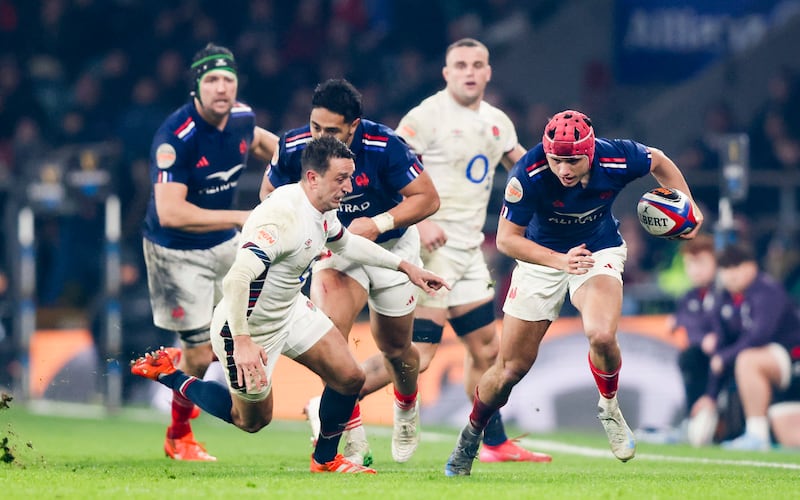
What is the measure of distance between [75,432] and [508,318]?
6.38m

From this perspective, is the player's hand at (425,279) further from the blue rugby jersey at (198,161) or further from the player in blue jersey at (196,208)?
the blue rugby jersey at (198,161)

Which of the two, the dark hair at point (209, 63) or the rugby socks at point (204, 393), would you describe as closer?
the rugby socks at point (204, 393)

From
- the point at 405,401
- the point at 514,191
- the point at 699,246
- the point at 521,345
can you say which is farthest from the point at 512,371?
the point at 699,246

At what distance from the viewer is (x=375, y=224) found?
1009cm

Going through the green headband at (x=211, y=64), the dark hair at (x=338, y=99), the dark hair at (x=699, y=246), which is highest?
the green headband at (x=211, y=64)

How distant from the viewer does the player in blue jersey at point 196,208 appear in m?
11.2

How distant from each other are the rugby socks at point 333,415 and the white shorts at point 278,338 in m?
0.48

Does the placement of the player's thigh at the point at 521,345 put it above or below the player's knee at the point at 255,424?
above

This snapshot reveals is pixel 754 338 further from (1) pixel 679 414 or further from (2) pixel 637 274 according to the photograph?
(2) pixel 637 274

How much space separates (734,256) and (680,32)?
394 inches

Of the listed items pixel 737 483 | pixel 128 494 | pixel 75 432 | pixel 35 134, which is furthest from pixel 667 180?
pixel 35 134

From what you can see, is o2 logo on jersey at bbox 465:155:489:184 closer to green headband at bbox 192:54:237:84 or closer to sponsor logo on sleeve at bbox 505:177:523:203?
green headband at bbox 192:54:237:84

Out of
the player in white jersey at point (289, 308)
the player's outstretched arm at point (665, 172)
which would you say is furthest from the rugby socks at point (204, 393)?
the player's outstretched arm at point (665, 172)

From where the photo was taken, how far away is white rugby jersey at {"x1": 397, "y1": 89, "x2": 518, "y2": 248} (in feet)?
38.8
